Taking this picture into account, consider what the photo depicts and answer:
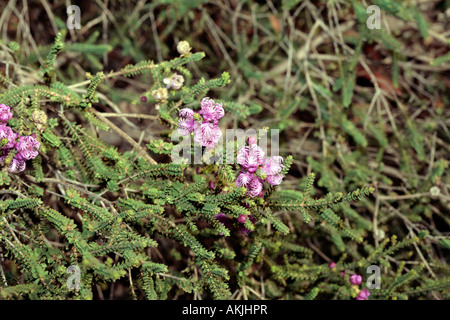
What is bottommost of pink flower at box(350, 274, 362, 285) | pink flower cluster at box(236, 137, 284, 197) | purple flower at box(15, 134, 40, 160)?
pink flower at box(350, 274, 362, 285)

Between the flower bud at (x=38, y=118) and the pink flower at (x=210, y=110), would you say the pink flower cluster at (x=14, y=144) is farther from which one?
the pink flower at (x=210, y=110)

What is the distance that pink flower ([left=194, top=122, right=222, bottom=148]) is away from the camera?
1.78 meters

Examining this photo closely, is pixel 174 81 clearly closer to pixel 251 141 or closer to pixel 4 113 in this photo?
pixel 251 141

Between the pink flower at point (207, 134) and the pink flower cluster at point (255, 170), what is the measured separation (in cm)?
15

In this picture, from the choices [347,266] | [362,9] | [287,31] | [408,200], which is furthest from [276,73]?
[347,266]

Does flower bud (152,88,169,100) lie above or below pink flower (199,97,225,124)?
above

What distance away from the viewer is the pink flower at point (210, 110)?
1.76m

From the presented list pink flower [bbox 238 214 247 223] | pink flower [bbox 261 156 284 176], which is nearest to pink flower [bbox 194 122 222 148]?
pink flower [bbox 261 156 284 176]

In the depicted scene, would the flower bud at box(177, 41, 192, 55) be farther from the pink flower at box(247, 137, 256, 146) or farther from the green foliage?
the pink flower at box(247, 137, 256, 146)

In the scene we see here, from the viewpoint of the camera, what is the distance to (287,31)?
376 centimetres

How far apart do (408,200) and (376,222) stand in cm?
33

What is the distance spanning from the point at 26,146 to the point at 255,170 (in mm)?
1060

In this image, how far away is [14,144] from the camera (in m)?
1.77

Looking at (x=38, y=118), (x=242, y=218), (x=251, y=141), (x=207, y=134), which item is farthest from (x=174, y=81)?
(x=242, y=218)
